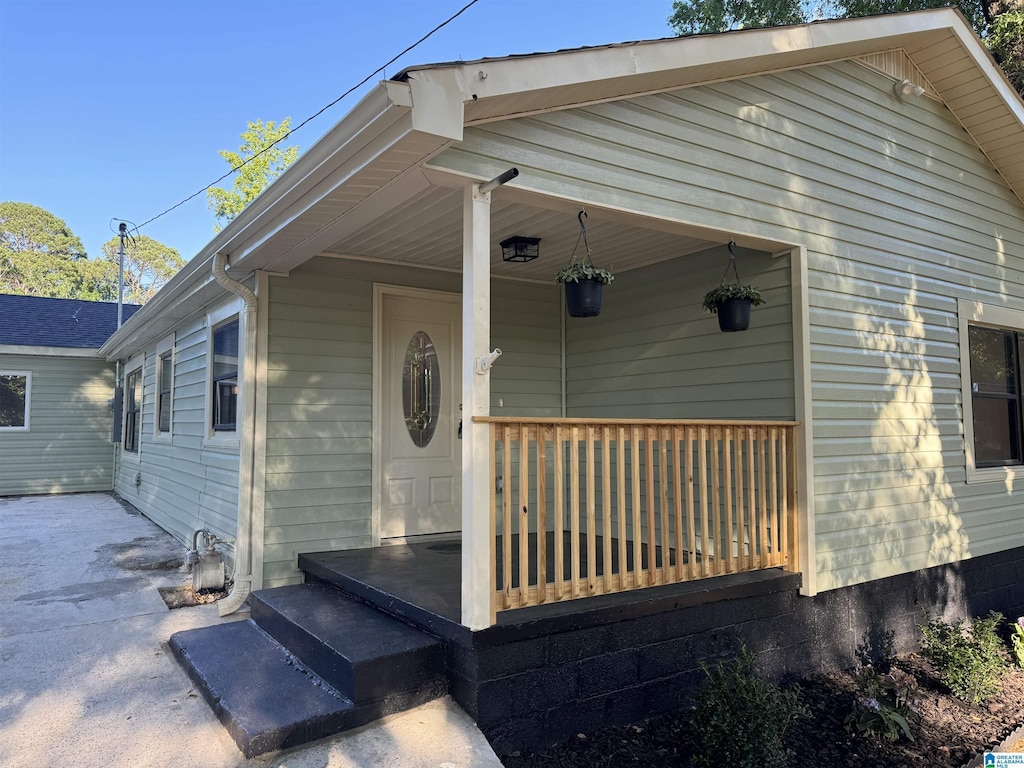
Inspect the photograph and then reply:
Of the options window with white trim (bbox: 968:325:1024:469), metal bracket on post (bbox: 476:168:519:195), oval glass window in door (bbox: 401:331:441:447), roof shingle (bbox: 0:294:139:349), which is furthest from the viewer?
roof shingle (bbox: 0:294:139:349)

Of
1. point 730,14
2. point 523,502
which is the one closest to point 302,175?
point 523,502

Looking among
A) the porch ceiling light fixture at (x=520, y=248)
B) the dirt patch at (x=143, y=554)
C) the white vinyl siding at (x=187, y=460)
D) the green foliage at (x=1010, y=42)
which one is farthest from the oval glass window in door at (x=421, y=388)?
the green foliage at (x=1010, y=42)

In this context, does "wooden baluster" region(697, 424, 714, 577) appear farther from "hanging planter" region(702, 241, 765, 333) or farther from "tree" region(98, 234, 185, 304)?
"tree" region(98, 234, 185, 304)

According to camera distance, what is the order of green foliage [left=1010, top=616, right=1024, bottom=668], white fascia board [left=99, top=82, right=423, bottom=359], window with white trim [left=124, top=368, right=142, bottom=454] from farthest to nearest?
window with white trim [left=124, top=368, right=142, bottom=454] < green foliage [left=1010, top=616, right=1024, bottom=668] < white fascia board [left=99, top=82, right=423, bottom=359]

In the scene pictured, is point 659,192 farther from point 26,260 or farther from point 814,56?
point 26,260

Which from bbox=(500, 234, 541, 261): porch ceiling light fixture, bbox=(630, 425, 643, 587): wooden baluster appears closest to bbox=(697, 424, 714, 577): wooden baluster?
bbox=(630, 425, 643, 587): wooden baluster

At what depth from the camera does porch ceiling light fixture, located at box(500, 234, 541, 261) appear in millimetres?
4129

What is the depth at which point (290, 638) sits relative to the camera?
3.25 metres

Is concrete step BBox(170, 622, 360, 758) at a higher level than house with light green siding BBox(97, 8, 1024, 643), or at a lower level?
lower

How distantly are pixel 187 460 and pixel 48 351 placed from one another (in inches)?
259

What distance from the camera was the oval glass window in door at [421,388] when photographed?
15.9ft

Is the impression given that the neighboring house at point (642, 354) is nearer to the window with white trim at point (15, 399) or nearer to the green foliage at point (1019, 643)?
the green foliage at point (1019, 643)

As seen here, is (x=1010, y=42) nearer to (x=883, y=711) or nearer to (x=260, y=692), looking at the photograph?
(x=883, y=711)

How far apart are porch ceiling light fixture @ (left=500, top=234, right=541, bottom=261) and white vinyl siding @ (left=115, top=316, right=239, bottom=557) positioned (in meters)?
2.43
